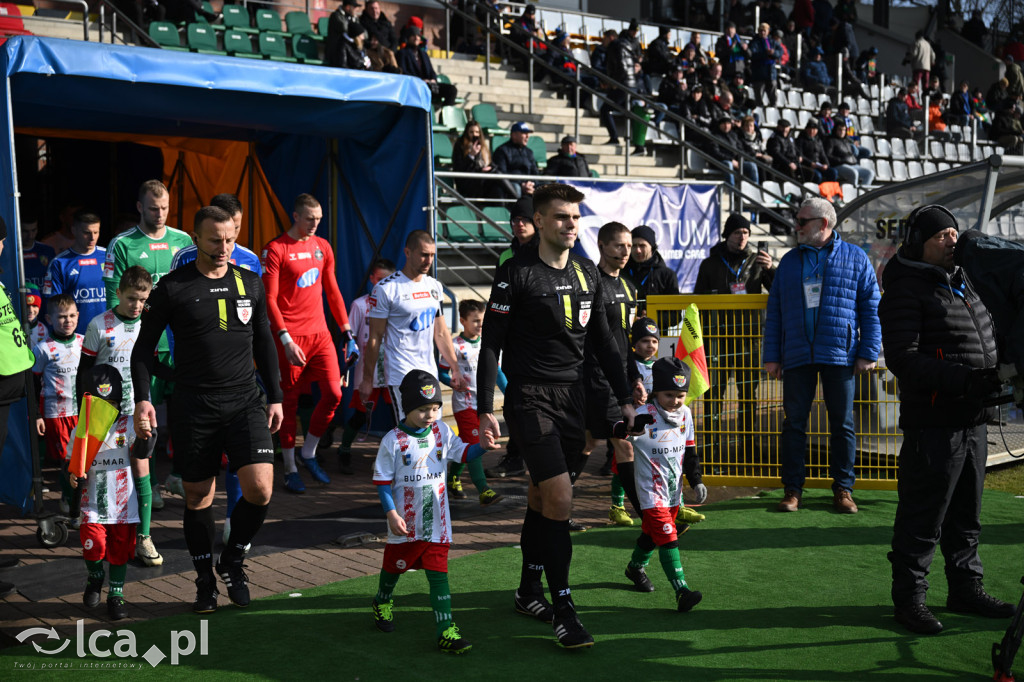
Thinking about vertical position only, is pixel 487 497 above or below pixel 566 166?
below

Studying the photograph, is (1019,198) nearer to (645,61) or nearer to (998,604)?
(998,604)

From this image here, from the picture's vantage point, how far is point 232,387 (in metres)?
5.28

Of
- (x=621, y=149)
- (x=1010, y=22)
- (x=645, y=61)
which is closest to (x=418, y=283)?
(x=621, y=149)

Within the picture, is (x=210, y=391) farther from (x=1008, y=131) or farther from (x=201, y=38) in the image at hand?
(x=1008, y=131)

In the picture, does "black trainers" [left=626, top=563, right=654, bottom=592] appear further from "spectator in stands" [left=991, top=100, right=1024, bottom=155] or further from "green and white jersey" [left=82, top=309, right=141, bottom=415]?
"spectator in stands" [left=991, top=100, right=1024, bottom=155]

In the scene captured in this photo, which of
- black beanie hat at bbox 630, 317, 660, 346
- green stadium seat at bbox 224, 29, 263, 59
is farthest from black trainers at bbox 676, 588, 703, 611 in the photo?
green stadium seat at bbox 224, 29, 263, 59

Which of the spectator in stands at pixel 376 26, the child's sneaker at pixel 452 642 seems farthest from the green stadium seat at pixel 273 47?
the child's sneaker at pixel 452 642

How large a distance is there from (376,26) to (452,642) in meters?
13.0

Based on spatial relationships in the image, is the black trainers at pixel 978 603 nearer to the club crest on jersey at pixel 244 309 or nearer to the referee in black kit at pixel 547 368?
the referee in black kit at pixel 547 368

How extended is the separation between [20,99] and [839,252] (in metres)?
5.99

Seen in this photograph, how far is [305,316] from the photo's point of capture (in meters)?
8.29

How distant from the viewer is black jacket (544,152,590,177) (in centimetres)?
1284

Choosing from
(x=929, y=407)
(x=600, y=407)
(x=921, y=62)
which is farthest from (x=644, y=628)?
(x=921, y=62)

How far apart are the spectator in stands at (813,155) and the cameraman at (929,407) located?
13.8 meters
